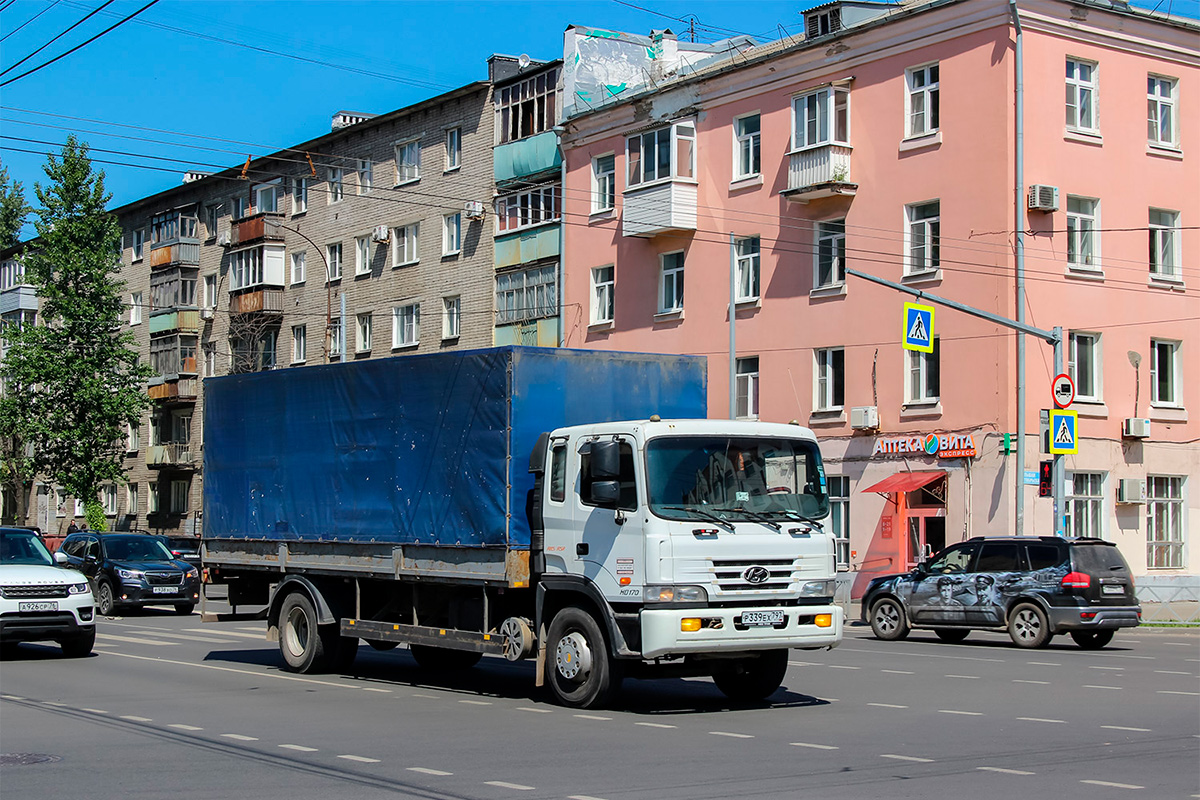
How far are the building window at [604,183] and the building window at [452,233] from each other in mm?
6964

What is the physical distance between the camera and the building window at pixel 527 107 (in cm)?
4625

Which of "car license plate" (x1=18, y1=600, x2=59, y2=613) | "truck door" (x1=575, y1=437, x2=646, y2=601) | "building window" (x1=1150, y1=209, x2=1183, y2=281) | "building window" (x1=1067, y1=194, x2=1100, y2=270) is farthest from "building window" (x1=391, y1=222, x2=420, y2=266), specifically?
"truck door" (x1=575, y1=437, x2=646, y2=601)

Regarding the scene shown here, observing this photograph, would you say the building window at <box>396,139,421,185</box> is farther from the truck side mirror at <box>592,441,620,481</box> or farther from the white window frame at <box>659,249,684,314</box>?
the truck side mirror at <box>592,441,620,481</box>

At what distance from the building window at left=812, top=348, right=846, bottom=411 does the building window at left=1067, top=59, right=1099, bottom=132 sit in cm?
764

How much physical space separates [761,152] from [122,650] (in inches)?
916

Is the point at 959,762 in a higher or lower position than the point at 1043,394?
lower

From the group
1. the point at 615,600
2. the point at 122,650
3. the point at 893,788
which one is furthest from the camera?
the point at 122,650

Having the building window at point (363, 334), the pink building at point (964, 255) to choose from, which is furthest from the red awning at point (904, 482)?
the building window at point (363, 334)

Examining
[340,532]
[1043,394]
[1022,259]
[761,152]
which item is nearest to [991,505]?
[1043,394]

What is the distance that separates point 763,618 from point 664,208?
28239 mm

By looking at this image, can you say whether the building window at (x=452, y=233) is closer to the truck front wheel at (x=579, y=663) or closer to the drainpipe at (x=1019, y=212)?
the drainpipe at (x=1019, y=212)

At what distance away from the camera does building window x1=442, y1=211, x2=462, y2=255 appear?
49.4m

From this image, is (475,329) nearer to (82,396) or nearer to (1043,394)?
(82,396)

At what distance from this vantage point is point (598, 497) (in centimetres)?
1318
